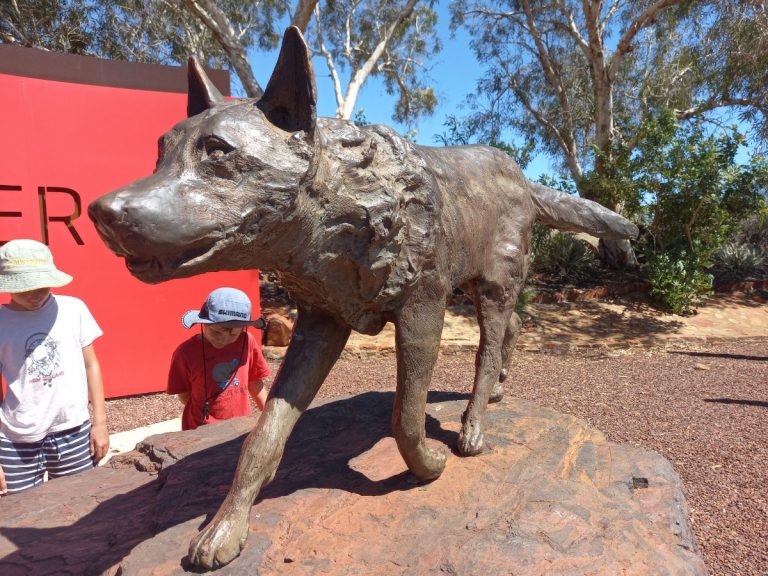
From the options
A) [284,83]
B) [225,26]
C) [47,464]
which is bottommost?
[47,464]

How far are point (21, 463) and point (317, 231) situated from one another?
235 centimetres

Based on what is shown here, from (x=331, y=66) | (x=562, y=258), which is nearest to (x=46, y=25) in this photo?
(x=331, y=66)

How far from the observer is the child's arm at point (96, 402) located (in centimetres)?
304

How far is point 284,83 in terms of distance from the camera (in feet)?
5.24

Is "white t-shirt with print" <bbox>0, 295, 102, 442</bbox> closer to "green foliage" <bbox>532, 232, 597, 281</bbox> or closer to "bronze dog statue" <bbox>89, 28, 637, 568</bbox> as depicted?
"bronze dog statue" <bbox>89, 28, 637, 568</bbox>

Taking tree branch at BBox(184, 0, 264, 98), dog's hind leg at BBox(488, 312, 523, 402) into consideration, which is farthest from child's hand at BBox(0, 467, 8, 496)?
tree branch at BBox(184, 0, 264, 98)

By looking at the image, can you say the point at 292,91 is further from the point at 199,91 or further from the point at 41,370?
the point at 41,370

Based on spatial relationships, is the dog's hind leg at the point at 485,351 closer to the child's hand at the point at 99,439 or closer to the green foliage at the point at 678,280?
the child's hand at the point at 99,439

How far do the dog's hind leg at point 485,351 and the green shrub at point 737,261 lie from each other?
11.8 meters

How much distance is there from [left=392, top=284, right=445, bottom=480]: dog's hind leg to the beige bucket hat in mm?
1688

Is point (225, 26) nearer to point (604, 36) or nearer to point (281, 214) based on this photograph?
point (604, 36)

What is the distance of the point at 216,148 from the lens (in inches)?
59.6

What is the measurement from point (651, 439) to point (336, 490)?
133 inches

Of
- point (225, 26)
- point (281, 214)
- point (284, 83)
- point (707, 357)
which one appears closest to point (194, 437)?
point (281, 214)
